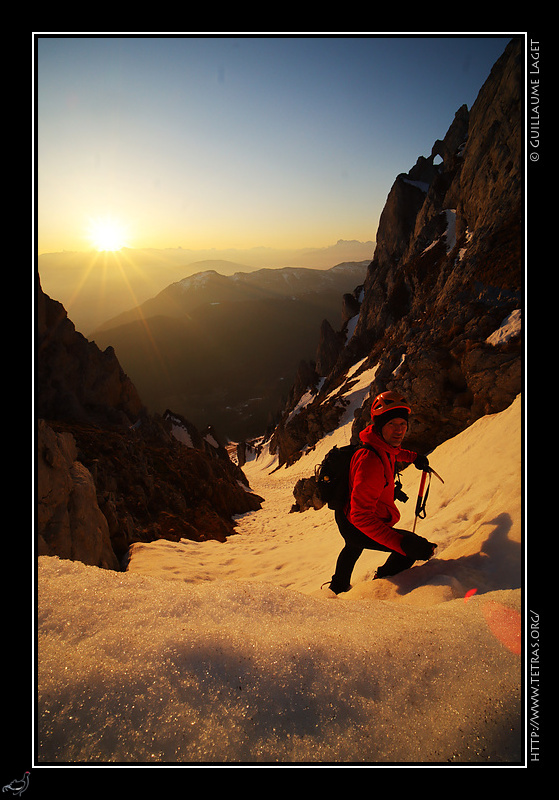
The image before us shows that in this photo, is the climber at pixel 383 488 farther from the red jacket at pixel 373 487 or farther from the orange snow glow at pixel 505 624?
the orange snow glow at pixel 505 624

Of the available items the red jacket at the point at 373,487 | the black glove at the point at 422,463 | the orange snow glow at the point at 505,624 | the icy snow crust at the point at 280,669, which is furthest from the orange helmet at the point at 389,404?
the orange snow glow at the point at 505,624

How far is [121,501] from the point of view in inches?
408

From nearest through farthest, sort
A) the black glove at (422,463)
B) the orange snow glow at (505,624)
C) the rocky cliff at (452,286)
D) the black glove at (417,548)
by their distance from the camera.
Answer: the orange snow glow at (505,624)
the black glove at (417,548)
the black glove at (422,463)
the rocky cliff at (452,286)

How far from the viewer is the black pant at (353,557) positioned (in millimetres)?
3637

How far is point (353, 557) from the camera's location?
13.7ft

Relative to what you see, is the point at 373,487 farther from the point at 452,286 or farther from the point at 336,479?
the point at 452,286

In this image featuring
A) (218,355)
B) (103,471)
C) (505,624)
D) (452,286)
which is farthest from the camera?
(218,355)

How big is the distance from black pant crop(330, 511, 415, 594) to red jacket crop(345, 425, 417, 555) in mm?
279

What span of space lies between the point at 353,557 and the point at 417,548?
1.01m

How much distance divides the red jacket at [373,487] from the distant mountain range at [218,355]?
319ft
